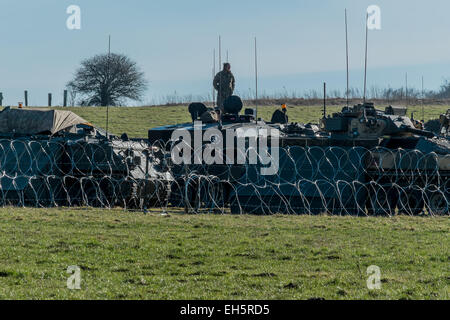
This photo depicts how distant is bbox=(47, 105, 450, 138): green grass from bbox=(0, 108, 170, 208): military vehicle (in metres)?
22.8

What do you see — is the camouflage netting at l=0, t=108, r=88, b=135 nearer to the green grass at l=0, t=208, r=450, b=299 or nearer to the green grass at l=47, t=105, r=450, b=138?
the green grass at l=0, t=208, r=450, b=299

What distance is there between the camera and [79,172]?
861 inches

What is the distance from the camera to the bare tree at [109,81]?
72.7 m

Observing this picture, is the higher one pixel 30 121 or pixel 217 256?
pixel 30 121

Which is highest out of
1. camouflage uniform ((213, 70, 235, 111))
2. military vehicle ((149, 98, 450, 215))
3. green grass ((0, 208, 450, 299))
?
camouflage uniform ((213, 70, 235, 111))

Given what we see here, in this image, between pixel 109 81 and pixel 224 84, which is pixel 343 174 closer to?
pixel 224 84

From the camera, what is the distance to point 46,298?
894 cm

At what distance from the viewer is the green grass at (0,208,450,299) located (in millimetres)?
9688

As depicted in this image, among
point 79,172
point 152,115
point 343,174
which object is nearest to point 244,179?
point 343,174

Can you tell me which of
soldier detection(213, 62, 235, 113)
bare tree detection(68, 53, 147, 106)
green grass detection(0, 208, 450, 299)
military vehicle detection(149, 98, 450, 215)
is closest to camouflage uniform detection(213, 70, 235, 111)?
soldier detection(213, 62, 235, 113)

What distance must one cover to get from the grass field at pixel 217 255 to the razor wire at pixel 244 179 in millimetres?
Answer: 1656

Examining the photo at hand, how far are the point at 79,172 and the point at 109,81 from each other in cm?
5119

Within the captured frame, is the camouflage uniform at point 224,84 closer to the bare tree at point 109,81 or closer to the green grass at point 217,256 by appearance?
the green grass at point 217,256
